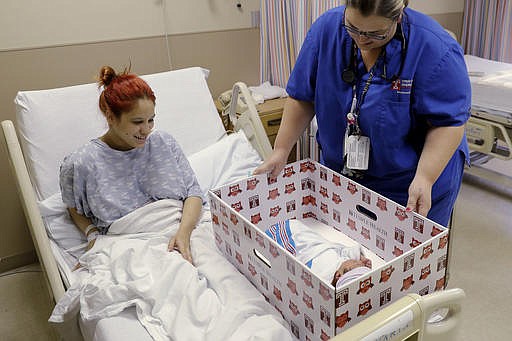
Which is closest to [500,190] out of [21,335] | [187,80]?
[187,80]

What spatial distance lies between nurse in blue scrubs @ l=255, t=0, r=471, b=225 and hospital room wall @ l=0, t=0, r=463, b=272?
46.5 inches

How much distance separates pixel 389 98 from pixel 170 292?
79cm

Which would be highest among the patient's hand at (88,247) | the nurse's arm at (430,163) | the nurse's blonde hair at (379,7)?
the nurse's blonde hair at (379,7)

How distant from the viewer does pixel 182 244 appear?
1.42 metres

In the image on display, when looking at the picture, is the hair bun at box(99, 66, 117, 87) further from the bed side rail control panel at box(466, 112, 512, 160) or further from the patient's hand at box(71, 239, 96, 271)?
the bed side rail control panel at box(466, 112, 512, 160)

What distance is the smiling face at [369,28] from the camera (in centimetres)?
106

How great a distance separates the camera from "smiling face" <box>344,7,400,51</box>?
106cm

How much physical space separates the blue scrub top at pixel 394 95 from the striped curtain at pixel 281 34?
1.11 m

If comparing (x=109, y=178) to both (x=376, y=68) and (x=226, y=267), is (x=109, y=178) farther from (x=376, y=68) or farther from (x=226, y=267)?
(x=376, y=68)

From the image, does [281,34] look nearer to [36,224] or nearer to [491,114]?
[491,114]

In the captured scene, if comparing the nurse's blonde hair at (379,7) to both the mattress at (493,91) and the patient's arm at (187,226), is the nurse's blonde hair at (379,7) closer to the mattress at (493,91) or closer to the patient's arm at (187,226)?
the patient's arm at (187,226)

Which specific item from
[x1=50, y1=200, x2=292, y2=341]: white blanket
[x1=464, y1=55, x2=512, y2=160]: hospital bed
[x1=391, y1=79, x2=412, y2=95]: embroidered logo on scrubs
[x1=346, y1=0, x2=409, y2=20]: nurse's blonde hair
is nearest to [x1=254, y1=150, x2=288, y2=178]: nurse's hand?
[x1=50, y1=200, x2=292, y2=341]: white blanket

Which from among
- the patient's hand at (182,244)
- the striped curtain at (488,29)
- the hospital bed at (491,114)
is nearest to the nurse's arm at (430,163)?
the patient's hand at (182,244)

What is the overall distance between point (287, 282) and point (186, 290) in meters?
0.32
